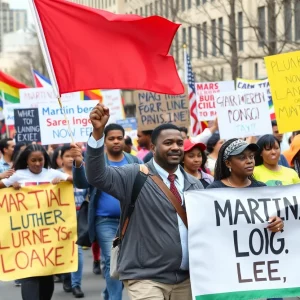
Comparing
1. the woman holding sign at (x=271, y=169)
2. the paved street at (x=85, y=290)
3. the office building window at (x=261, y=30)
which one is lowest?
the paved street at (x=85, y=290)

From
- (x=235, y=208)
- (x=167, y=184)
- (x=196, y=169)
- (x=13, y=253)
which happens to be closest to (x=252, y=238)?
(x=235, y=208)

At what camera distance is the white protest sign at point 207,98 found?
16.0 metres

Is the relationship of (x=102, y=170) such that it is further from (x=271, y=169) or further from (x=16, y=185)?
(x=16, y=185)

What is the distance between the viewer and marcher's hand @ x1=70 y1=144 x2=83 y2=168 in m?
7.22

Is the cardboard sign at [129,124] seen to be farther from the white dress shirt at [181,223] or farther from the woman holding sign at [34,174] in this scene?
the white dress shirt at [181,223]

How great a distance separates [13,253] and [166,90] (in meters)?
2.79

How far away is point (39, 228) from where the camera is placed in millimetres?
8797

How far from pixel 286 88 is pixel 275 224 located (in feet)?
11.8

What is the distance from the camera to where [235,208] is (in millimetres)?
6254

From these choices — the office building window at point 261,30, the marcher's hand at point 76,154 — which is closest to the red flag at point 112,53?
the marcher's hand at point 76,154

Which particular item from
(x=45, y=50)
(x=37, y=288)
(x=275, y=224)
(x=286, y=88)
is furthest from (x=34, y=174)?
(x=275, y=224)

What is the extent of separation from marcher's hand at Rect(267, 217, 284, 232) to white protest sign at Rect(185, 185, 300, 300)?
5 cm

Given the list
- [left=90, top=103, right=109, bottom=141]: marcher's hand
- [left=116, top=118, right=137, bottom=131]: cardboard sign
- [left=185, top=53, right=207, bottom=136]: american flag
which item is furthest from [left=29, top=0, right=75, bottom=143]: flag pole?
[left=116, top=118, right=137, bottom=131]: cardboard sign

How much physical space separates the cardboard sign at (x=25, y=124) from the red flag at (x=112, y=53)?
835 centimetres
